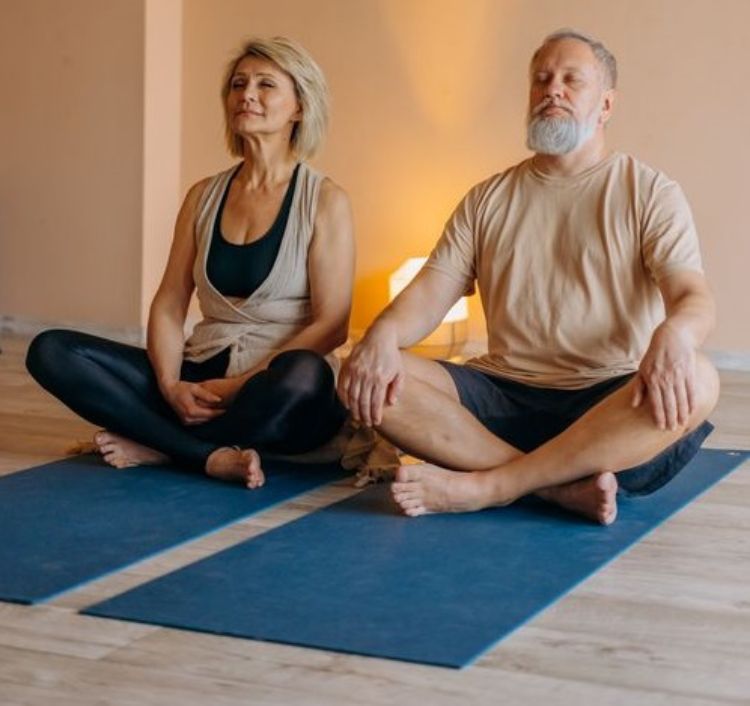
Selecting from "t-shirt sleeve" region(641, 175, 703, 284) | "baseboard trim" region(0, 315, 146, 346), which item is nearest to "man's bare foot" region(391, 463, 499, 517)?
"t-shirt sleeve" region(641, 175, 703, 284)

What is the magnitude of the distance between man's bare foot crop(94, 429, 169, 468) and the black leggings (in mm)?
19

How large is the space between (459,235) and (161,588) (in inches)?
46.8

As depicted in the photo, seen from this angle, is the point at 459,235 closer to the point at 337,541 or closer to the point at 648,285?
the point at 648,285

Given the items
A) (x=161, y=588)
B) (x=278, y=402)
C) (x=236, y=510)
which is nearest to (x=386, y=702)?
(x=161, y=588)

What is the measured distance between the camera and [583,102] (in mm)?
3301

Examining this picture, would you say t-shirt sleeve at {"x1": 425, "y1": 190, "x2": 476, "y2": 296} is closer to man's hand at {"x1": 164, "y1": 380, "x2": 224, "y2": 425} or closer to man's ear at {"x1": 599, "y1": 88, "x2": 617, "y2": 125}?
man's ear at {"x1": 599, "y1": 88, "x2": 617, "y2": 125}

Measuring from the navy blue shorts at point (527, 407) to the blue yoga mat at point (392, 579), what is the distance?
158 mm

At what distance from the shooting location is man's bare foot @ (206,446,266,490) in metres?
3.45

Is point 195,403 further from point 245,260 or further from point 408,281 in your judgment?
point 408,281

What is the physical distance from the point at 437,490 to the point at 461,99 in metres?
2.92

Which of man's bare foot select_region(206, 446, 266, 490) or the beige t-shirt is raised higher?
the beige t-shirt

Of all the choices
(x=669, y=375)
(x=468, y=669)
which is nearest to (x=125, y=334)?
(x=669, y=375)

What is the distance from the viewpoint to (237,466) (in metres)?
3.48

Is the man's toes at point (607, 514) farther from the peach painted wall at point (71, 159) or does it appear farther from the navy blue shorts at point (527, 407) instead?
the peach painted wall at point (71, 159)
